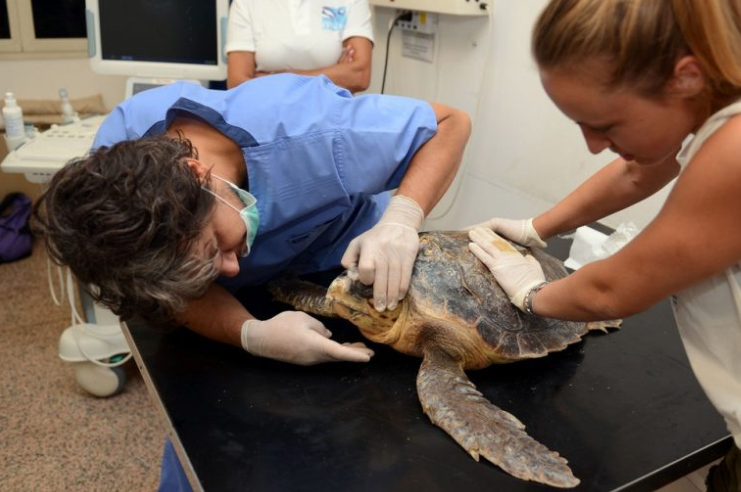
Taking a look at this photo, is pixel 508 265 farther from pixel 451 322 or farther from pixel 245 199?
pixel 245 199

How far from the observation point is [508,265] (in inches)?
40.5

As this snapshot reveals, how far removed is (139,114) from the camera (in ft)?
3.41

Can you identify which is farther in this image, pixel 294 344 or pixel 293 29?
pixel 293 29

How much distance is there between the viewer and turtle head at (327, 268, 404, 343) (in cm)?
100

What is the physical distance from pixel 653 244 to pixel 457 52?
73.8 inches

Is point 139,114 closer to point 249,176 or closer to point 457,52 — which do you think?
point 249,176

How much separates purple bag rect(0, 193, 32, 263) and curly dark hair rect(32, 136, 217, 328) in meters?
2.21

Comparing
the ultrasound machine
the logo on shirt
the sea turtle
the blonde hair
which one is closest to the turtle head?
the sea turtle

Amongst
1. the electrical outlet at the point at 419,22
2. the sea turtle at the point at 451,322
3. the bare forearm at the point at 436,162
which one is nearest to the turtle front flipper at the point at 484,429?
the sea turtle at the point at 451,322

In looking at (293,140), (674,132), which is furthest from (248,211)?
(674,132)

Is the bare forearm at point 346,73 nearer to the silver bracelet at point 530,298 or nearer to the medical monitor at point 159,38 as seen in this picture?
the medical monitor at point 159,38

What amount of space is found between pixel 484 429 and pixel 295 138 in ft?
1.91

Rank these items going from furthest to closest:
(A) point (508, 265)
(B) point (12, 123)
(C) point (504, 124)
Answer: (C) point (504, 124) → (B) point (12, 123) → (A) point (508, 265)

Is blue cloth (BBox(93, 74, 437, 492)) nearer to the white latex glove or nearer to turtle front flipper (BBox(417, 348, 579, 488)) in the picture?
the white latex glove
